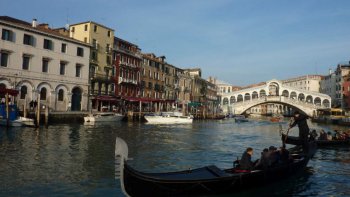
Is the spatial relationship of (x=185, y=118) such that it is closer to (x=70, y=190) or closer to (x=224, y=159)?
(x=224, y=159)

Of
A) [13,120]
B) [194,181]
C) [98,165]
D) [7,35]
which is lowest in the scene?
[98,165]

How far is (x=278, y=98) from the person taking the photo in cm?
6275

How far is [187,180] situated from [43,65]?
85.2ft

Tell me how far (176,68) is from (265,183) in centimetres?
4745

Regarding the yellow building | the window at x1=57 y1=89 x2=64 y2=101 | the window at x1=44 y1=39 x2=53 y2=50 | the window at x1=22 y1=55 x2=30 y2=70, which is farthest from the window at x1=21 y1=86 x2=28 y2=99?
the yellow building

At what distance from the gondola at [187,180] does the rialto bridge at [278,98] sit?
56.5m

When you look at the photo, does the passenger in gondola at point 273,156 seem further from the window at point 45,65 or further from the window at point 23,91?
the window at point 45,65

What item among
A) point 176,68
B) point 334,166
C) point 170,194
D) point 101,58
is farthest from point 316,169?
point 176,68

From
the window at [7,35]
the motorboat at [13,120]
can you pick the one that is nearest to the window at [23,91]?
the window at [7,35]

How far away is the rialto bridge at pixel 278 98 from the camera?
62.9m

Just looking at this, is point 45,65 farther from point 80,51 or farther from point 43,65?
point 80,51

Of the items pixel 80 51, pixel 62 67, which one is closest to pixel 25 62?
pixel 62 67

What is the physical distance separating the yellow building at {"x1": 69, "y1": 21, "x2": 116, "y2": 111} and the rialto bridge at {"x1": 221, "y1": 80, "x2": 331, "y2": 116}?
33.9 metres

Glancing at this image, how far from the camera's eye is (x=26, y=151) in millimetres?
12875
